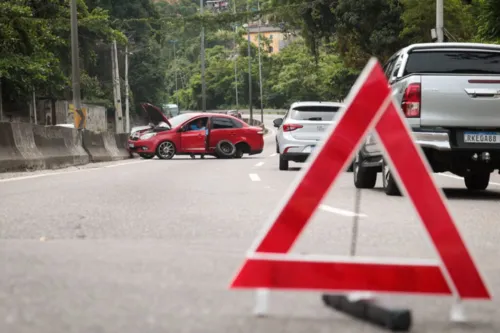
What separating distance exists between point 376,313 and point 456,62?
8331 millimetres

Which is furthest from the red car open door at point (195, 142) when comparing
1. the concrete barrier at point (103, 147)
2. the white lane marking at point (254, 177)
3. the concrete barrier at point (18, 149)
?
the white lane marking at point (254, 177)

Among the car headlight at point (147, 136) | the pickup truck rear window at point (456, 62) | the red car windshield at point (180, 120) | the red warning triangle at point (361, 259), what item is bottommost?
the car headlight at point (147, 136)

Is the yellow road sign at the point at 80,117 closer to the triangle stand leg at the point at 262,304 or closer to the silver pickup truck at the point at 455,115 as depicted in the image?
the silver pickup truck at the point at 455,115

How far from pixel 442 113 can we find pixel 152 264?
6321 mm

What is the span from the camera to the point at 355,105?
404 cm

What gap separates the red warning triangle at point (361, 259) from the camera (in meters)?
3.95

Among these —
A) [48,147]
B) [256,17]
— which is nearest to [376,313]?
[48,147]

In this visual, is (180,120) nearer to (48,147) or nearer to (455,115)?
(48,147)

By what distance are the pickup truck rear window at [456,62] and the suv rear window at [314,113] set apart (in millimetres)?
7566

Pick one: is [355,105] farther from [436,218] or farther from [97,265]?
[97,265]

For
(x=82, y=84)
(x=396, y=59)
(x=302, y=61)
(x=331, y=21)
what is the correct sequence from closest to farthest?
(x=396, y=59)
(x=331, y=21)
(x=82, y=84)
(x=302, y=61)

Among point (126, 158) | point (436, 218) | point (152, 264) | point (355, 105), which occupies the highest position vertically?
point (355, 105)

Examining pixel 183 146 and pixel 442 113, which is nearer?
pixel 442 113

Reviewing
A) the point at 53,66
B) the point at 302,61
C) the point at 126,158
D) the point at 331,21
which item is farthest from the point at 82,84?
the point at 302,61
